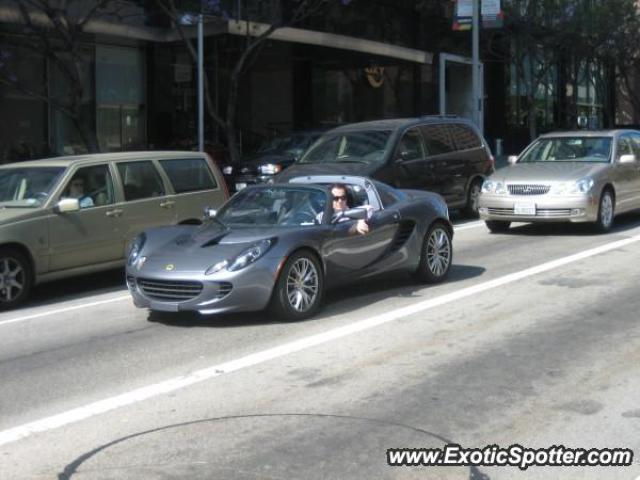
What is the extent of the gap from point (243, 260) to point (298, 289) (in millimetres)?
661

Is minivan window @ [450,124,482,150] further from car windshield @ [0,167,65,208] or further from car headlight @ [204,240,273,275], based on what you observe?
car headlight @ [204,240,273,275]

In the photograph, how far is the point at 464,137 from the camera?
54.0ft

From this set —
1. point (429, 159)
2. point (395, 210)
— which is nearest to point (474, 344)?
point (395, 210)

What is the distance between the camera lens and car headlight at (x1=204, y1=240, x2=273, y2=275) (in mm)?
7668

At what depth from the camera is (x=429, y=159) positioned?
15.1m

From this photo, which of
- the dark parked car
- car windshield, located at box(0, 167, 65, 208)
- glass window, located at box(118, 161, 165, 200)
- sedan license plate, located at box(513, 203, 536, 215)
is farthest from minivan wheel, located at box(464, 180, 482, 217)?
car windshield, located at box(0, 167, 65, 208)

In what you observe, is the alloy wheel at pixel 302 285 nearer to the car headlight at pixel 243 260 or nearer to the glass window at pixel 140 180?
the car headlight at pixel 243 260

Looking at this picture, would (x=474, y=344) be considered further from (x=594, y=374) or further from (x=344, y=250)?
(x=344, y=250)

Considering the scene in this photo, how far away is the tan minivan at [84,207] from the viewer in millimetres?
9500

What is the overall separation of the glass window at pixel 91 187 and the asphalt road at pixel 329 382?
1200 millimetres

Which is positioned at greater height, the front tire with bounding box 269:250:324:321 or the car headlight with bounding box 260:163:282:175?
the car headlight with bounding box 260:163:282:175

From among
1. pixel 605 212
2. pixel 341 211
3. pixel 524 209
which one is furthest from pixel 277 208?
pixel 605 212

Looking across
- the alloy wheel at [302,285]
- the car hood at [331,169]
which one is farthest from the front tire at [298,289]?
the car hood at [331,169]

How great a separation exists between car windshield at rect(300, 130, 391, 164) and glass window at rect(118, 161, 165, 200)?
4068mm
